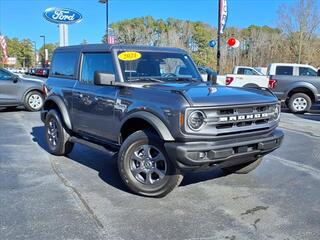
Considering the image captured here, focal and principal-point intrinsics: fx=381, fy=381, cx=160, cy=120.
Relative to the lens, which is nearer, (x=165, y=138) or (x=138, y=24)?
(x=165, y=138)

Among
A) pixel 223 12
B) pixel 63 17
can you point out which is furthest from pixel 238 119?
pixel 223 12

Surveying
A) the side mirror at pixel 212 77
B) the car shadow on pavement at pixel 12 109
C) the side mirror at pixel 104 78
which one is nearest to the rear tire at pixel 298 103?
the side mirror at pixel 212 77

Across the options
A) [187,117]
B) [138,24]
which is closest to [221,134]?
[187,117]

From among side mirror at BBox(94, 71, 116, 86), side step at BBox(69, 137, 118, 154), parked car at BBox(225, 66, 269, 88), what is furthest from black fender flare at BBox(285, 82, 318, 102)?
side mirror at BBox(94, 71, 116, 86)

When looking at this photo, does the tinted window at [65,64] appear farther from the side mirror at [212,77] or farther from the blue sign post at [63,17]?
the blue sign post at [63,17]

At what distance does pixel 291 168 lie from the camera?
248 inches

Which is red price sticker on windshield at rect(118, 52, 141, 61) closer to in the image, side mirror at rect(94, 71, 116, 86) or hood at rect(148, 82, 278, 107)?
side mirror at rect(94, 71, 116, 86)

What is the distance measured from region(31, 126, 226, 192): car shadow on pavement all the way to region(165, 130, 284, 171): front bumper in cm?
107

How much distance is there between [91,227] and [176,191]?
148cm

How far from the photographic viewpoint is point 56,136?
22.4ft

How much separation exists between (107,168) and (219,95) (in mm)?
2465

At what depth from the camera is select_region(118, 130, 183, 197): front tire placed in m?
4.55

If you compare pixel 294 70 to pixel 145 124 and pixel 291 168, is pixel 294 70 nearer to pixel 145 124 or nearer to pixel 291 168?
pixel 291 168

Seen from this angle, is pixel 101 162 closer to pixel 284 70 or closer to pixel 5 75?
pixel 5 75
